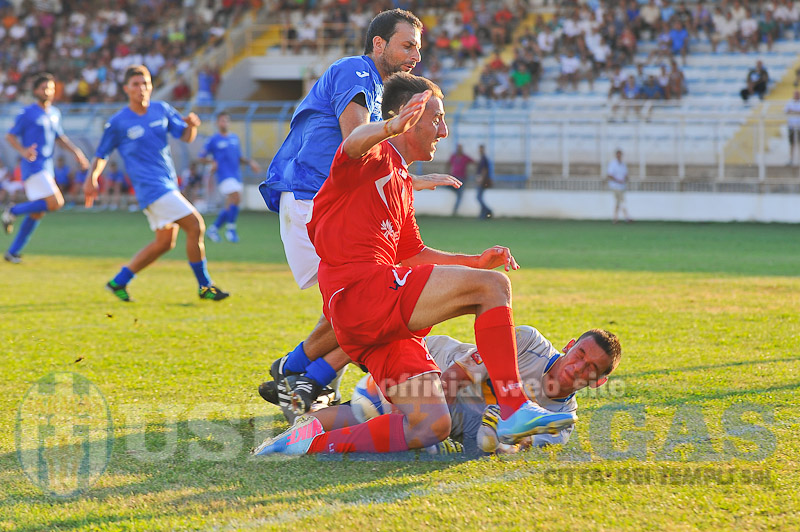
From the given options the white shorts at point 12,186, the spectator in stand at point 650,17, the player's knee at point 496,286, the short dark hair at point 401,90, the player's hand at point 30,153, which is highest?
the spectator in stand at point 650,17

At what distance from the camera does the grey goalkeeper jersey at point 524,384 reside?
438cm

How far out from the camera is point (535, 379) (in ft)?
14.8

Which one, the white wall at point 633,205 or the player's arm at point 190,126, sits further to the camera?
the white wall at point 633,205

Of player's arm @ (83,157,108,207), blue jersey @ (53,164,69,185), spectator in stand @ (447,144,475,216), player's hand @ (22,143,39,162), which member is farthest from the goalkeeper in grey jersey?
blue jersey @ (53,164,69,185)

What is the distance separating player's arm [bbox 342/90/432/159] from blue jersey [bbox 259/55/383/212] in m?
0.96

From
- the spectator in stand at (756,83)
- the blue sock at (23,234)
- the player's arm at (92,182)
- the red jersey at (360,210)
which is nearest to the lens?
the red jersey at (360,210)

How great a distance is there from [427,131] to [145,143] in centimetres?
618

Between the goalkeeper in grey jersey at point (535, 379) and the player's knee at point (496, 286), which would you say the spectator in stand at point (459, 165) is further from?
the player's knee at point (496, 286)

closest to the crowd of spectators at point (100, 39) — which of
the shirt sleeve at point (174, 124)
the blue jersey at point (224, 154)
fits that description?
the blue jersey at point (224, 154)

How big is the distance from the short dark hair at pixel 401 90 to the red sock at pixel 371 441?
139cm

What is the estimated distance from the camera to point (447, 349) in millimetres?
4828

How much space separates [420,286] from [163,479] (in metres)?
1.32

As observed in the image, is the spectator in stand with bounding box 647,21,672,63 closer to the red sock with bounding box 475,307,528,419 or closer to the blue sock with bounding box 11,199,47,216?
the blue sock with bounding box 11,199,47,216

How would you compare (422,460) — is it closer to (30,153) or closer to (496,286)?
(496,286)
